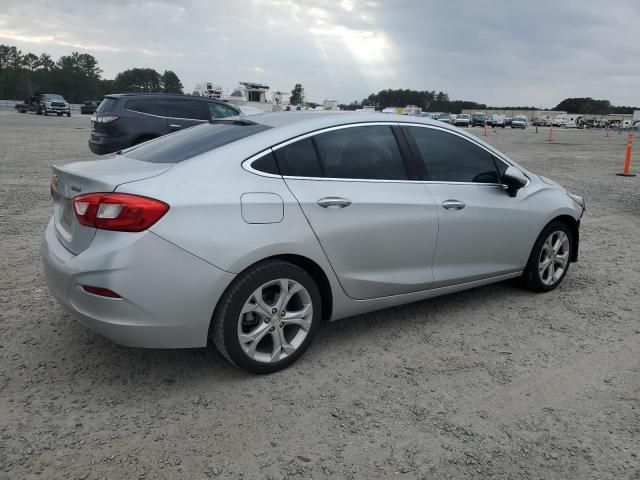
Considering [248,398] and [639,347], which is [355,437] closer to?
[248,398]

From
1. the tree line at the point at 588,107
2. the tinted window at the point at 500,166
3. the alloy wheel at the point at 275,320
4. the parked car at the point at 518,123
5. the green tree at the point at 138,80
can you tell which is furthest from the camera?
the tree line at the point at 588,107

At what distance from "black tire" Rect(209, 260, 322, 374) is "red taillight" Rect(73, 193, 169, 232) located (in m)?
0.58

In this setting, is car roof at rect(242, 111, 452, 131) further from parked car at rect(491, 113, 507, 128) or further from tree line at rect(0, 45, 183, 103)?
tree line at rect(0, 45, 183, 103)

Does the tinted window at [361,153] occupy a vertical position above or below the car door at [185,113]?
below

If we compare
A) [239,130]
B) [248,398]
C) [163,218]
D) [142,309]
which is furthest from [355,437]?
[239,130]

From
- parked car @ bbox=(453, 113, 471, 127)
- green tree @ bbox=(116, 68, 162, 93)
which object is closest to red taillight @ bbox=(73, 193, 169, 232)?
parked car @ bbox=(453, 113, 471, 127)

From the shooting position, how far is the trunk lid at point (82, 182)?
2977 millimetres

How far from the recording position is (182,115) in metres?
11.5

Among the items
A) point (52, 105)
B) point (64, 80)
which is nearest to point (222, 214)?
point (52, 105)

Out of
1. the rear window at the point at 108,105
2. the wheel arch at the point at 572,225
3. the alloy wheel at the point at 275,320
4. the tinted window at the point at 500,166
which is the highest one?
the rear window at the point at 108,105

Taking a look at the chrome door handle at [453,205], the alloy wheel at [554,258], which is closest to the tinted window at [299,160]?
the chrome door handle at [453,205]

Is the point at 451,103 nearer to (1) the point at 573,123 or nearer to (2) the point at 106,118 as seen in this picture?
(1) the point at 573,123

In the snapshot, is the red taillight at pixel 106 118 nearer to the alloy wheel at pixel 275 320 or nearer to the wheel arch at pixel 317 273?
the wheel arch at pixel 317 273

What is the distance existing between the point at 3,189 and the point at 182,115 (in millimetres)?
3816
